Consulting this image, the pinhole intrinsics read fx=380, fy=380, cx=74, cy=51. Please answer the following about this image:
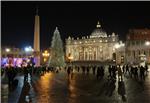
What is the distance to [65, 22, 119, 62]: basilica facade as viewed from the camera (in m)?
168

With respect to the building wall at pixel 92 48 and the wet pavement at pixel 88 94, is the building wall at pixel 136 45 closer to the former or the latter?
the building wall at pixel 92 48

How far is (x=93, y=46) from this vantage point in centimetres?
17625

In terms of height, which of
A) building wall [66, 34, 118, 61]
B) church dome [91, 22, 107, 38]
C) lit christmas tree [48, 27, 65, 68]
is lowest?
lit christmas tree [48, 27, 65, 68]

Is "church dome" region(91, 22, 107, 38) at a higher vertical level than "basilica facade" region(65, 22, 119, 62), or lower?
higher

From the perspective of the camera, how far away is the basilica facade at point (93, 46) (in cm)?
16812

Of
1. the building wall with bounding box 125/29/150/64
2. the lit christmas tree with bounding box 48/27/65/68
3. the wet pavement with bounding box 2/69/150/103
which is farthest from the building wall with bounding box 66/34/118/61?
the wet pavement with bounding box 2/69/150/103

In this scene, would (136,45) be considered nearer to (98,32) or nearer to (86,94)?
(98,32)

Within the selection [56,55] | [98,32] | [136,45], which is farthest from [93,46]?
[56,55]

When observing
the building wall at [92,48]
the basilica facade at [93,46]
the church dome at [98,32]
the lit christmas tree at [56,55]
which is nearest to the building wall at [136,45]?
the lit christmas tree at [56,55]

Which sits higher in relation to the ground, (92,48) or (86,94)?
(92,48)

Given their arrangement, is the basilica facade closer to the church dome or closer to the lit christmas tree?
the church dome

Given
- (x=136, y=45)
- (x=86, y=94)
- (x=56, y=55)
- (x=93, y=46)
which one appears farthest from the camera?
(x=93, y=46)

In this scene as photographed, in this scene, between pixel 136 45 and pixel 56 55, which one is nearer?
pixel 56 55

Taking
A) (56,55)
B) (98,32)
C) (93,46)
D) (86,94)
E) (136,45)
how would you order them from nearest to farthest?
(86,94), (56,55), (136,45), (93,46), (98,32)
